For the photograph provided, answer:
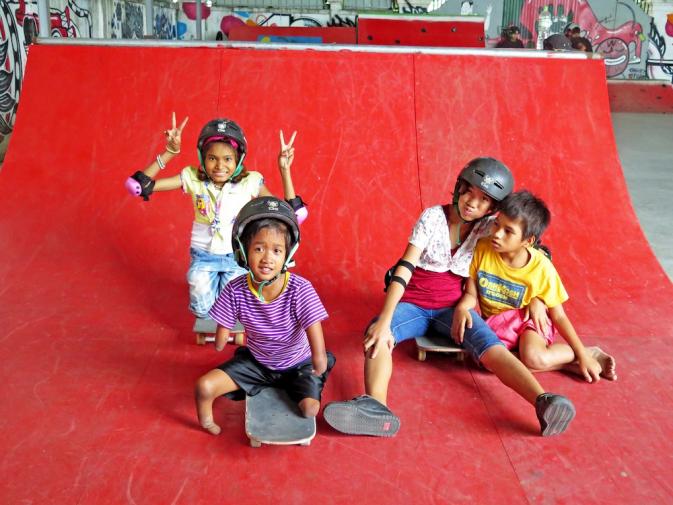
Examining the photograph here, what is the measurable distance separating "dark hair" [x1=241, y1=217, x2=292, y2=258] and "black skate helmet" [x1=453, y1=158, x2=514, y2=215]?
1.00 metres

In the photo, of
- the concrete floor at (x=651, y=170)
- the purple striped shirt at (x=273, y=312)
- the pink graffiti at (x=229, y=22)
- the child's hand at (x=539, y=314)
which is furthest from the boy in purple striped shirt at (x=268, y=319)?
the pink graffiti at (x=229, y=22)

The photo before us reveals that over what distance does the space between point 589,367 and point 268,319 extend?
5.46 feet

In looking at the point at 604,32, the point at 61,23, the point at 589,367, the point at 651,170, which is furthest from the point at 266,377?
the point at 604,32

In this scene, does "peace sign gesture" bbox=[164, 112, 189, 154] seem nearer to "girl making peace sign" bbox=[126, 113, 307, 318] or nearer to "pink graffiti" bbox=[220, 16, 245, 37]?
"girl making peace sign" bbox=[126, 113, 307, 318]

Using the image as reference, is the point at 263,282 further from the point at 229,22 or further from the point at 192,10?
the point at 192,10

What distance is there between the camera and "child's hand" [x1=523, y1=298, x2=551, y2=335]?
127 inches

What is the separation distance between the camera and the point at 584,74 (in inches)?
218

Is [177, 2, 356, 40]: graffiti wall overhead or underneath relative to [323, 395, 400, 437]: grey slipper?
overhead

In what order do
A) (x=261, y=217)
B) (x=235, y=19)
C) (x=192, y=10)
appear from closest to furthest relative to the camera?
(x=261, y=217) → (x=192, y=10) → (x=235, y=19)

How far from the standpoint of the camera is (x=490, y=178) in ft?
9.86

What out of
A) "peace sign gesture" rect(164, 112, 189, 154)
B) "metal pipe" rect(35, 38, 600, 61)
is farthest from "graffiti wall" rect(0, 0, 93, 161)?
"peace sign gesture" rect(164, 112, 189, 154)

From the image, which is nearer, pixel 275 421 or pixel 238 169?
pixel 275 421

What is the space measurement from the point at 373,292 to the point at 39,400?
2109mm

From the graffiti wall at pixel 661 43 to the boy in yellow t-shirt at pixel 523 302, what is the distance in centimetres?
2031
